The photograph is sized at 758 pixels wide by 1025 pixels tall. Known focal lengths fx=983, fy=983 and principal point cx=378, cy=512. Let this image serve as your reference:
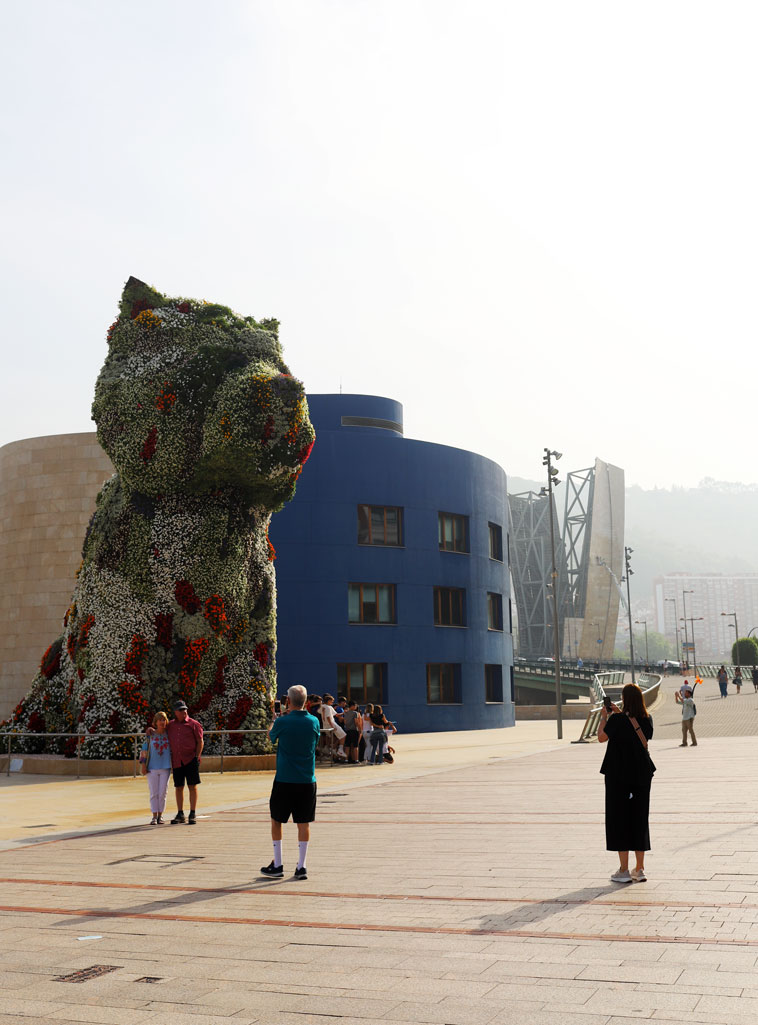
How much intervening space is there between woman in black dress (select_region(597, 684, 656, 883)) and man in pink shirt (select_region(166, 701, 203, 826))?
19.7 ft

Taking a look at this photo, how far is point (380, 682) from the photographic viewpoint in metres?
37.2

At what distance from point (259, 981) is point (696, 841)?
5714 millimetres

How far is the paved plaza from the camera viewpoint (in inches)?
195

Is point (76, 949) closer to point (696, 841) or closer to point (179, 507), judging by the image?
point (696, 841)

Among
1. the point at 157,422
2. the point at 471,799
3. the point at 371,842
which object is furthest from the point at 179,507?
the point at 371,842

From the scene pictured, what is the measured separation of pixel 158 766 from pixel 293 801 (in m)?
4.67

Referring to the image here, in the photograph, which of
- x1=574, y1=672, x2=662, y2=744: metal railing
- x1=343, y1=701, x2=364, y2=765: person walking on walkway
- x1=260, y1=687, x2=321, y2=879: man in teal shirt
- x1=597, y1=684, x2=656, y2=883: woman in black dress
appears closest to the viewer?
x1=597, y1=684, x2=656, y2=883: woman in black dress

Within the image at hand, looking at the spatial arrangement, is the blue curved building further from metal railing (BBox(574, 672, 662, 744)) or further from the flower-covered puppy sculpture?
the flower-covered puppy sculpture

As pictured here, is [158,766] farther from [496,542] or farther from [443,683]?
[496,542]

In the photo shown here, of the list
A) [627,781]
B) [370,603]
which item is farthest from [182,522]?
[370,603]

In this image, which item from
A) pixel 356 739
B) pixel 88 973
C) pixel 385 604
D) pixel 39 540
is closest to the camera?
pixel 88 973

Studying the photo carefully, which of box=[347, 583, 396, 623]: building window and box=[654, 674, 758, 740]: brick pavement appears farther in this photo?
box=[347, 583, 396, 623]: building window

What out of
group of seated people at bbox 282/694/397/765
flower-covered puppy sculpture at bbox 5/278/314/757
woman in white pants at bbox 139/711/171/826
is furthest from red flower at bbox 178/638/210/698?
woman in white pants at bbox 139/711/171/826

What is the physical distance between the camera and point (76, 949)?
6273 millimetres
